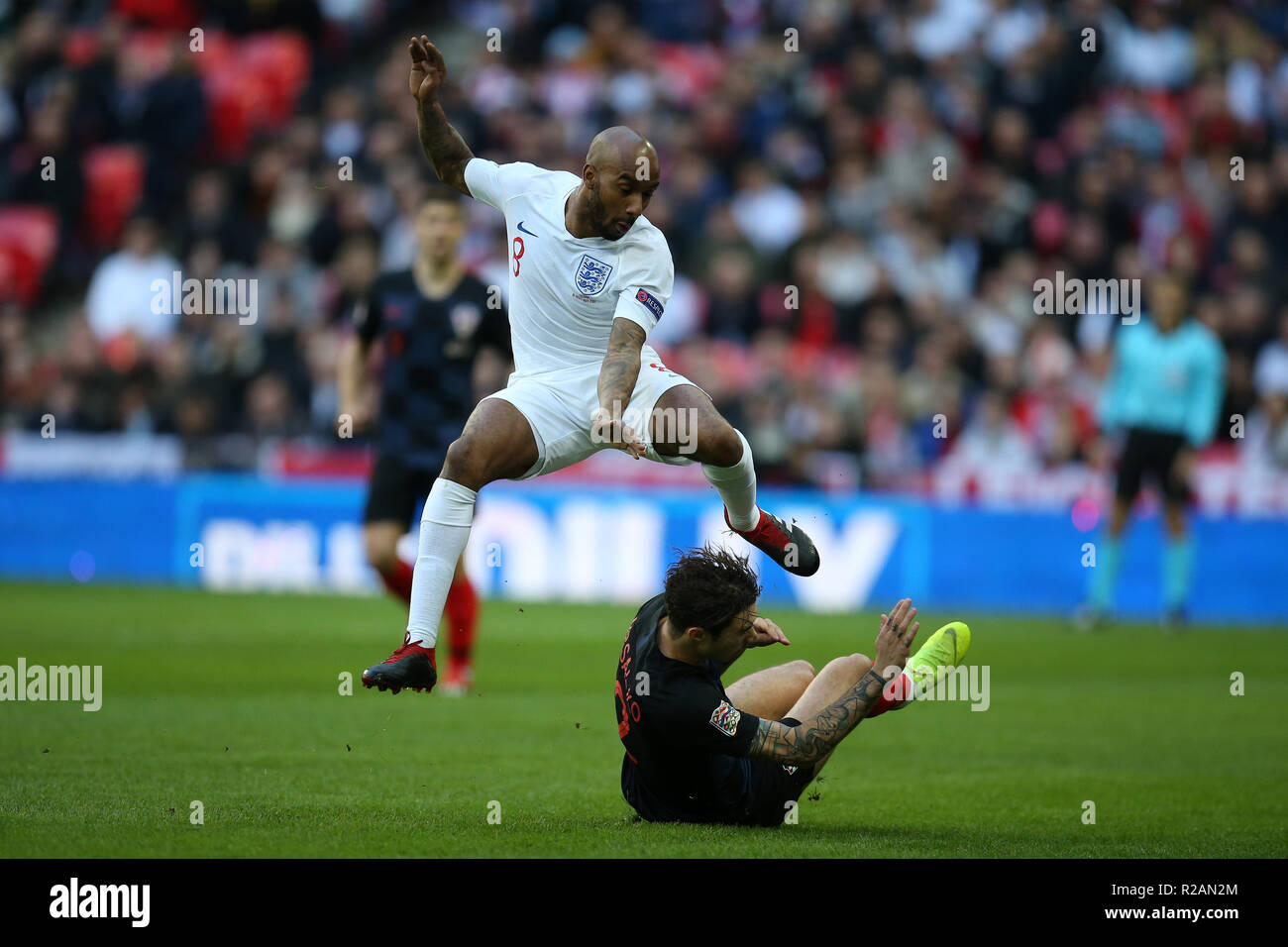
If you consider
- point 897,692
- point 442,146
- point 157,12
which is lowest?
point 897,692

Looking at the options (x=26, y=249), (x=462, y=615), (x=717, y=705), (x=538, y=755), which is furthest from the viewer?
(x=26, y=249)

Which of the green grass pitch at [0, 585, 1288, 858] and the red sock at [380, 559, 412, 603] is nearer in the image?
the green grass pitch at [0, 585, 1288, 858]

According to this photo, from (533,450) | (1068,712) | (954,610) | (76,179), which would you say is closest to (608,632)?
(954,610)

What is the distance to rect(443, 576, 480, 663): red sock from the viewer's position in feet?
34.2

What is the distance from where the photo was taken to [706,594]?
5910 mm

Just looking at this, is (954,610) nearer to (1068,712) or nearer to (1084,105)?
(1068,712)

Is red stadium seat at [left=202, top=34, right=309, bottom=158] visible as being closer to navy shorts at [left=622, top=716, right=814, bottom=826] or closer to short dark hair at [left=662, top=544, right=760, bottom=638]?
navy shorts at [left=622, top=716, right=814, bottom=826]

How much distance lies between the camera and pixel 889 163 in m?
20.3

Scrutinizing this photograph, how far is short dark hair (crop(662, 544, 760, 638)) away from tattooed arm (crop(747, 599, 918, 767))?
40 centimetres

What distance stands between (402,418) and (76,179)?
11.8m

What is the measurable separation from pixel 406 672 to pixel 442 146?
236cm

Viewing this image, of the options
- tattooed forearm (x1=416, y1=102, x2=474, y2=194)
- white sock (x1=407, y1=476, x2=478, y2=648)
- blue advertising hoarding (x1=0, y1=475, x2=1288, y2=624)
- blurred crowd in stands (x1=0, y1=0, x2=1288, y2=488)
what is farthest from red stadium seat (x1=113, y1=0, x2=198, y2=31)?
white sock (x1=407, y1=476, x2=478, y2=648)

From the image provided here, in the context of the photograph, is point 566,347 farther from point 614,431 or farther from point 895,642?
point 895,642

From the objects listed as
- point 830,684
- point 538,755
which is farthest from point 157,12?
point 830,684
